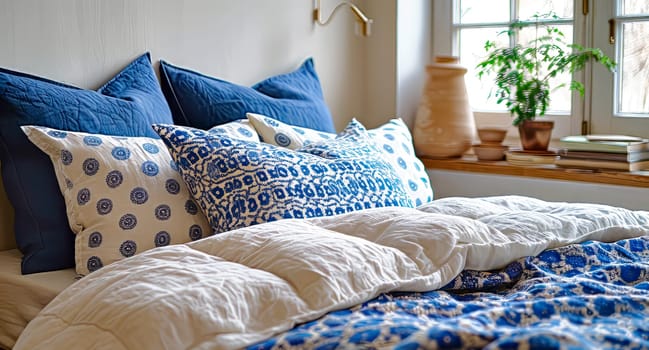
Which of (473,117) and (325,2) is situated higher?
(325,2)

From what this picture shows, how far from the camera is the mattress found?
6.42ft

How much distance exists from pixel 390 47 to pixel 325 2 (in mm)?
330

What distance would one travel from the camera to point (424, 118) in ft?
10.7

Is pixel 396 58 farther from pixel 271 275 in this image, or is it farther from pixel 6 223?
pixel 271 275

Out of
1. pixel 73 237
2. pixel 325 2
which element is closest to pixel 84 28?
pixel 73 237

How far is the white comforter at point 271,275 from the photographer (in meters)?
1.33

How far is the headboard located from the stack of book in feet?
2.97

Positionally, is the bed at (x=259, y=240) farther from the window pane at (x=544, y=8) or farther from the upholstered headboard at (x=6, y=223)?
the window pane at (x=544, y=8)

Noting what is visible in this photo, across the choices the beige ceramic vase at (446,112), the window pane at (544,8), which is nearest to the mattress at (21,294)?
the beige ceramic vase at (446,112)

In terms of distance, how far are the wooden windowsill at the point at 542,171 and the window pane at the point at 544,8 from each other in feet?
1.95

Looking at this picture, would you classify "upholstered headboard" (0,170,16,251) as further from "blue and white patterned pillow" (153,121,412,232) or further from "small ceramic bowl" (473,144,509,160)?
"small ceramic bowl" (473,144,509,160)

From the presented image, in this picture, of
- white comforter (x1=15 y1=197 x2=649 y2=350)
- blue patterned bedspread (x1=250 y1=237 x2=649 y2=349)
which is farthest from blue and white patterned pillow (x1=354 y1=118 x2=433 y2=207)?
blue patterned bedspread (x1=250 y1=237 x2=649 y2=349)

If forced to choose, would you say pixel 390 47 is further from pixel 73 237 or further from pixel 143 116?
pixel 73 237

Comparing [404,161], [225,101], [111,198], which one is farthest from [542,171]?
[111,198]
